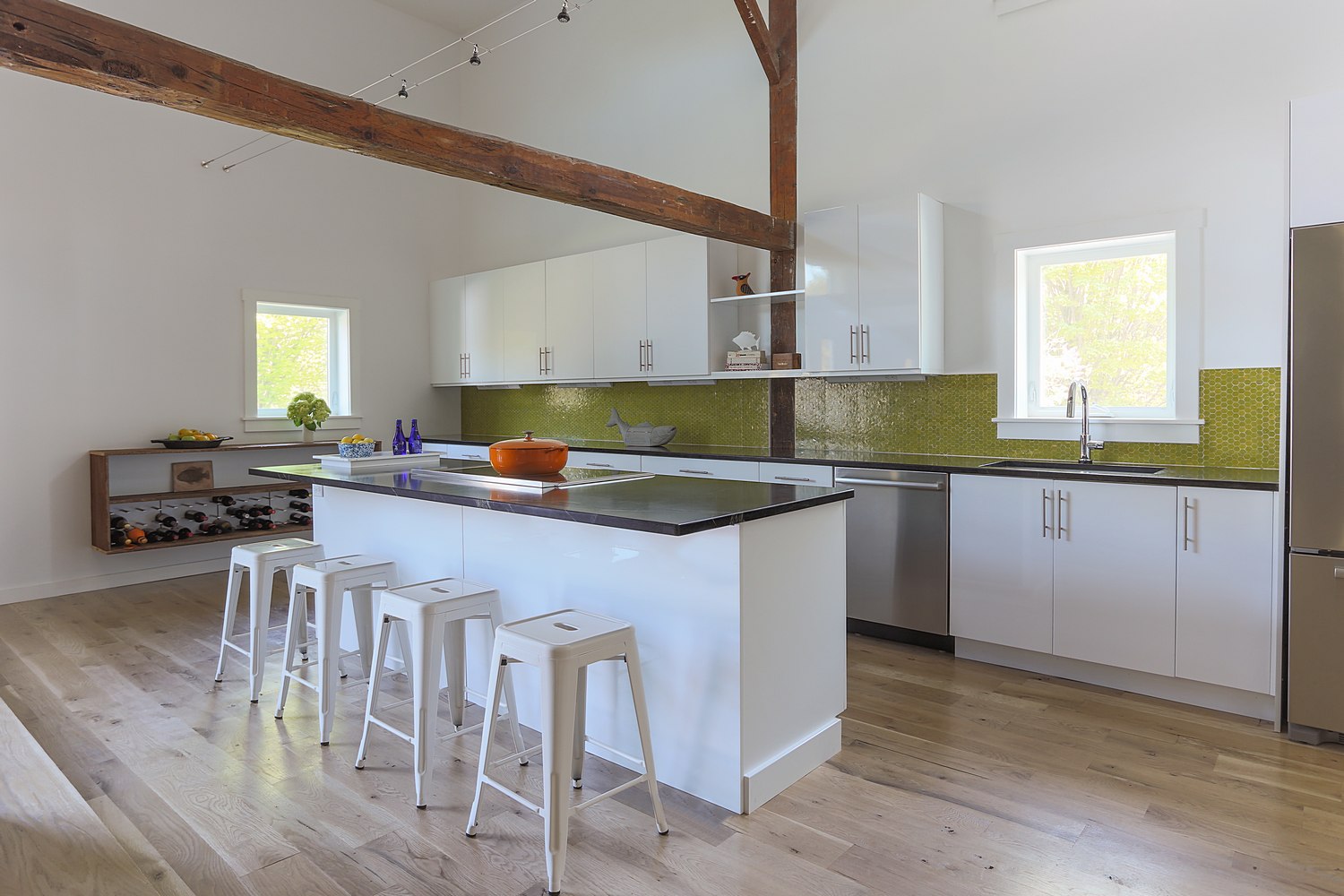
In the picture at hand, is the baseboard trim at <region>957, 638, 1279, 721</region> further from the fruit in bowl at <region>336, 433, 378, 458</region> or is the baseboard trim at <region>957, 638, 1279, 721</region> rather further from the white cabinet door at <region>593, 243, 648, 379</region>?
the fruit in bowl at <region>336, 433, 378, 458</region>

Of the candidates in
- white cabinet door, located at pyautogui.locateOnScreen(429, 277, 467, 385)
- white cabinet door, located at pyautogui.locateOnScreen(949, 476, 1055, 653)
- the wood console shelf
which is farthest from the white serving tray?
white cabinet door, located at pyautogui.locateOnScreen(429, 277, 467, 385)

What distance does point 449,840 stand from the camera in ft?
7.55

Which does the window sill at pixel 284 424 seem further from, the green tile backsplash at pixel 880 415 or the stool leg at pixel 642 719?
the stool leg at pixel 642 719

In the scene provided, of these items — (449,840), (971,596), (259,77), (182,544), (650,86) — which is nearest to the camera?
(449,840)

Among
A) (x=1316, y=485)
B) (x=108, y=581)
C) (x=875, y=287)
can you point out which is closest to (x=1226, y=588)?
(x=1316, y=485)

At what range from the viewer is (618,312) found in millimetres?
5668

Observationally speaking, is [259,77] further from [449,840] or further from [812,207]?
[812,207]

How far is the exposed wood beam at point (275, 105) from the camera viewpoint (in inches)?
90.4

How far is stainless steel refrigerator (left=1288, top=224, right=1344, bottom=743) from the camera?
284cm

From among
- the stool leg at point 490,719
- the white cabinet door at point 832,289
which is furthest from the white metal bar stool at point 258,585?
the white cabinet door at point 832,289

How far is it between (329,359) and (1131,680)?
5955mm

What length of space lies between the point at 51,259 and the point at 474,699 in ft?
13.7

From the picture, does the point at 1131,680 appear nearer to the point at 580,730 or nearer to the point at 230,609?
the point at 580,730

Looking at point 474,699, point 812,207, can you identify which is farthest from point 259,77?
point 812,207
